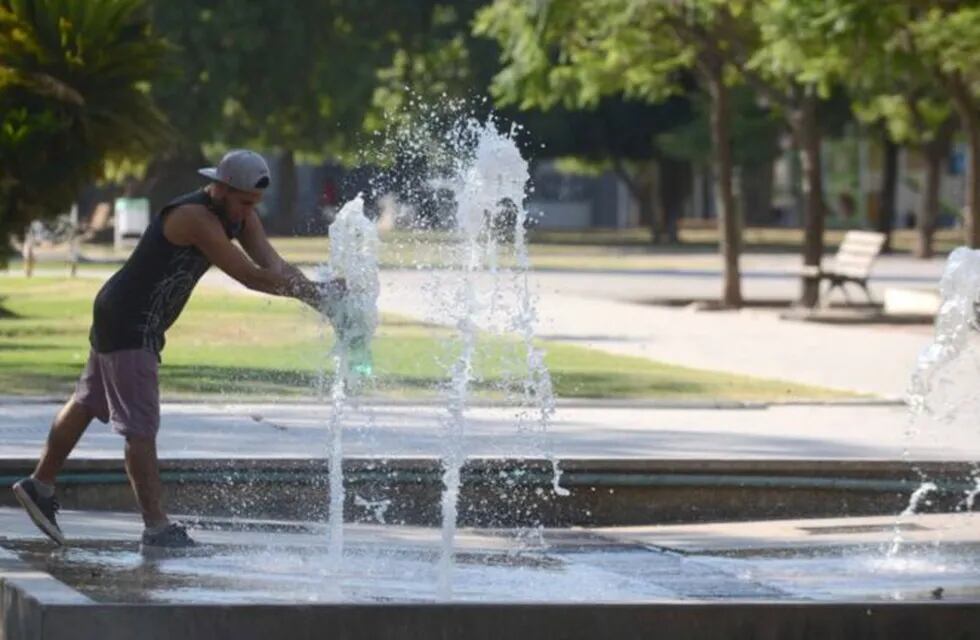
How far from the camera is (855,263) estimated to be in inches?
1212

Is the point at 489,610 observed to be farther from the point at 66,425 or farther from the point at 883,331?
the point at 883,331

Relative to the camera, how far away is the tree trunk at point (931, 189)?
50.7 m

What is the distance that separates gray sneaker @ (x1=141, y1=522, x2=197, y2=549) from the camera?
348 inches

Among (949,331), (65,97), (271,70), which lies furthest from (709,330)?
(271,70)

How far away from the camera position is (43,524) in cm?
882

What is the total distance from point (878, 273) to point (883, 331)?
55.9 feet

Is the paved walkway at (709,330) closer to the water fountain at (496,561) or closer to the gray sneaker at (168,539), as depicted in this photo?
the water fountain at (496,561)

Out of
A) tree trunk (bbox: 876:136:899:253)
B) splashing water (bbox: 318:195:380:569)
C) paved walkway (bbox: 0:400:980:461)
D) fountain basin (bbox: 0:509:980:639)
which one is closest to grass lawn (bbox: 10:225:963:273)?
tree trunk (bbox: 876:136:899:253)

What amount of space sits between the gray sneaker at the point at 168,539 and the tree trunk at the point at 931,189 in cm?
4254

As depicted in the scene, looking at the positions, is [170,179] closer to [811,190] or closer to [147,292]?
[811,190]

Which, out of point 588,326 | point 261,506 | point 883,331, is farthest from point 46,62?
point 261,506

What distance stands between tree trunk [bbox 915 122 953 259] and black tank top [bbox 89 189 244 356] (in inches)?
1675

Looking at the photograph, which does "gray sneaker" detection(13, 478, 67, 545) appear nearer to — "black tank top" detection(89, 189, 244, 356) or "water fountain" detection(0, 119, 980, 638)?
"water fountain" detection(0, 119, 980, 638)

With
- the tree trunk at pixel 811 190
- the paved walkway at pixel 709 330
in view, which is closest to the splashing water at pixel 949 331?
the paved walkway at pixel 709 330
